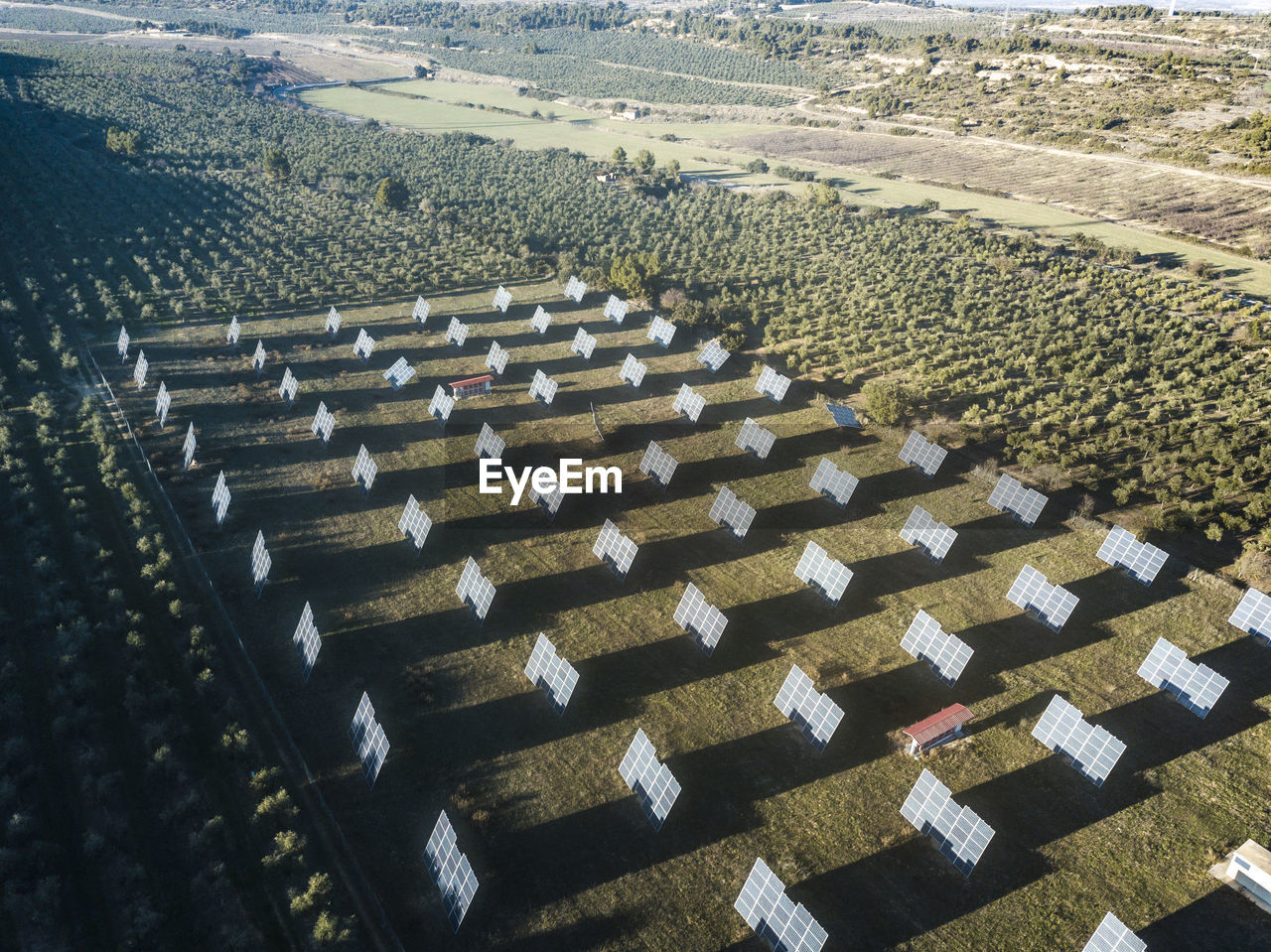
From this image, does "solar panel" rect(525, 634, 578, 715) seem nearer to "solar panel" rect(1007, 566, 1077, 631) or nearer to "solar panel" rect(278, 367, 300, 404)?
"solar panel" rect(1007, 566, 1077, 631)

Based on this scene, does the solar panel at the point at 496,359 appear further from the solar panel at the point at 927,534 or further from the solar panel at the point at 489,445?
the solar panel at the point at 927,534

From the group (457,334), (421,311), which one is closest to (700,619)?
(457,334)

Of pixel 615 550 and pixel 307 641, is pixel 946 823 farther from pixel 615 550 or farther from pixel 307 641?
pixel 307 641

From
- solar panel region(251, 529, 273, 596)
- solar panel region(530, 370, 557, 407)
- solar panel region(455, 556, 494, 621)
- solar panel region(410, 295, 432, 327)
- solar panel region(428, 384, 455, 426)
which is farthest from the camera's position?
solar panel region(410, 295, 432, 327)

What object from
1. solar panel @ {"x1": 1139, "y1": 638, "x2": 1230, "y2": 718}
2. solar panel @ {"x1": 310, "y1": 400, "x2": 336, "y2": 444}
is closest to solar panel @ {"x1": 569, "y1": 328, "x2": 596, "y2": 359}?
solar panel @ {"x1": 310, "y1": 400, "x2": 336, "y2": 444}

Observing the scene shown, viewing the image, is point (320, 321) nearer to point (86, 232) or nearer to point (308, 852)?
point (86, 232)

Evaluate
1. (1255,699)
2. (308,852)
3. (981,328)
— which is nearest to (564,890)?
(308,852)
